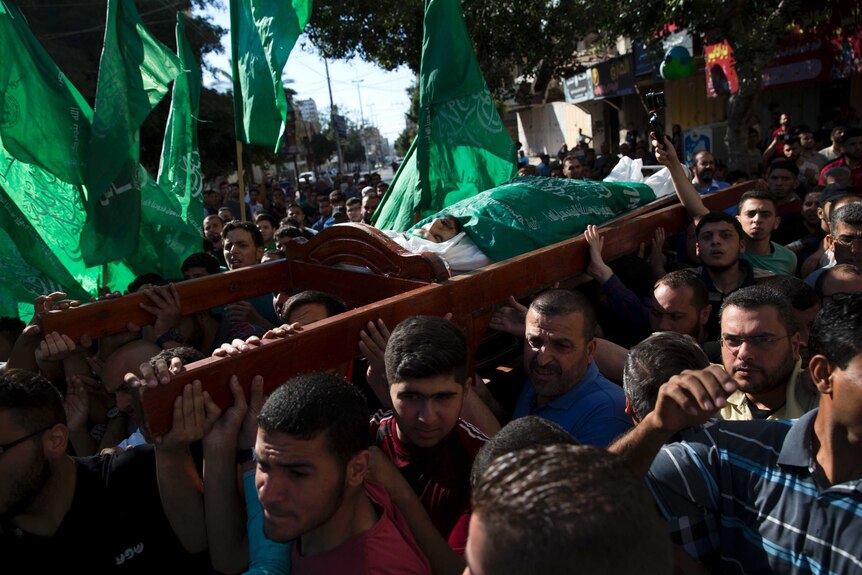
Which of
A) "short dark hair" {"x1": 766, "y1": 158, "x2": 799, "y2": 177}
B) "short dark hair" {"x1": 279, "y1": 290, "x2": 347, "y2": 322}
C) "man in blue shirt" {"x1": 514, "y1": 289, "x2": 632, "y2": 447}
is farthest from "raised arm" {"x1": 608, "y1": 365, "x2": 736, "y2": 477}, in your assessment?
"short dark hair" {"x1": 766, "y1": 158, "x2": 799, "y2": 177}

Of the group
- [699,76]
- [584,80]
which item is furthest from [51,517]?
[584,80]

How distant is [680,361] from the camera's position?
1.82m

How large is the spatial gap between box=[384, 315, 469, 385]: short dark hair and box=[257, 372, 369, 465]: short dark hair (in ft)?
0.90

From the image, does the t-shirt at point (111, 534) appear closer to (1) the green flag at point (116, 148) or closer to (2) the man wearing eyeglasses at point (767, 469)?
(2) the man wearing eyeglasses at point (767, 469)

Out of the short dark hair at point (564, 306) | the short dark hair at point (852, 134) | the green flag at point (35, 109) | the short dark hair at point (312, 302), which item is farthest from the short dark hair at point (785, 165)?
the green flag at point (35, 109)

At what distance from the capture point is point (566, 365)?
7.29ft

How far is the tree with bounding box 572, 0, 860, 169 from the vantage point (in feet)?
22.5

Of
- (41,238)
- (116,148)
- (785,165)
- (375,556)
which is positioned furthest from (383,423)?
(785,165)

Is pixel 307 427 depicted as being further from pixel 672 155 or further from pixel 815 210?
pixel 815 210

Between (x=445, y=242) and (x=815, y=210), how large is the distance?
3.24 meters

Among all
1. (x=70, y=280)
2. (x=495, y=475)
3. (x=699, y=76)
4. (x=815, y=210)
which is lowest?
(x=815, y=210)

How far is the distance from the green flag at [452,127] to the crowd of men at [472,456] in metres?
1.48

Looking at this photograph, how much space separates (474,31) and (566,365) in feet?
30.7

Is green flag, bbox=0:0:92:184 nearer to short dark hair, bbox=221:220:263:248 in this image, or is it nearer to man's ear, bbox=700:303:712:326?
short dark hair, bbox=221:220:263:248
